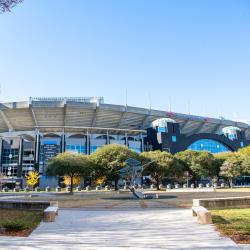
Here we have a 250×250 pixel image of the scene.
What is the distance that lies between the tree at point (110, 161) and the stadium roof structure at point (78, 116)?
39410 mm

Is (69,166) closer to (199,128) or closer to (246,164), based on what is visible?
(246,164)

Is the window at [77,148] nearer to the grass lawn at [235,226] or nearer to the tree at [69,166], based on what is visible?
the tree at [69,166]

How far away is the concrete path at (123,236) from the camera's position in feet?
29.2

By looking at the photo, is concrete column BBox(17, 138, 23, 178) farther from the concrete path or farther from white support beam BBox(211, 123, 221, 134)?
the concrete path

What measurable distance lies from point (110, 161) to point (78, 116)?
4651 centimetres

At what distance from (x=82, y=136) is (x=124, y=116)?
16.3 metres

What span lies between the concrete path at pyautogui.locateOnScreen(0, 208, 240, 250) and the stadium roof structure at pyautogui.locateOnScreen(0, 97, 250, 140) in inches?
3351

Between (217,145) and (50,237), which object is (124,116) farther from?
(50,237)

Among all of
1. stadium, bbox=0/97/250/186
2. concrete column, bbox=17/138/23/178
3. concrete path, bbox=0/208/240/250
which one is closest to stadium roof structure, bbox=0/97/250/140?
stadium, bbox=0/97/250/186

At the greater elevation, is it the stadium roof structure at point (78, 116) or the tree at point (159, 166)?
the stadium roof structure at point (78, 116)

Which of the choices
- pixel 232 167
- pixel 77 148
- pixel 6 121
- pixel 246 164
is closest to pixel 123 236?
pixel 246 164

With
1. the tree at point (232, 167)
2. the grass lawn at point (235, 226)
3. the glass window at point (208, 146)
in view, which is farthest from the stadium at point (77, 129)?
the grass lawn at point (235, 226)

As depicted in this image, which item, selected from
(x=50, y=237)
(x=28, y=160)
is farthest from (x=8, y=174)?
(x=50, y=237)

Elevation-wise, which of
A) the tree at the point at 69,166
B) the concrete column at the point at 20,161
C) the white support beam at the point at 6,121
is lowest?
the tree at the point at 69,166
